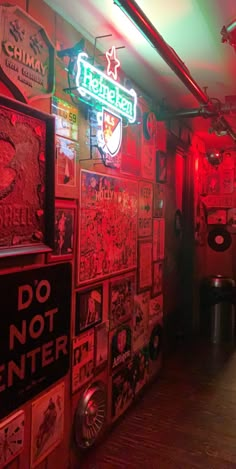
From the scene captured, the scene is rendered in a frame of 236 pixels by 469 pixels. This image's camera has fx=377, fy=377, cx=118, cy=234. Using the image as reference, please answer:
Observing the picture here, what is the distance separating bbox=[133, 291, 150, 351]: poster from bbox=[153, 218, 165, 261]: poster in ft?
1.15

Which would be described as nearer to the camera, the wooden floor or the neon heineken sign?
the neon heineken sign

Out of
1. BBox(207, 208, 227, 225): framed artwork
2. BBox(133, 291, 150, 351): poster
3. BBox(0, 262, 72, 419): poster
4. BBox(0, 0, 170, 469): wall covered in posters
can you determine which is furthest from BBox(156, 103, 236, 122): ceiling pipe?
BBox(207, 208, 227, 225): framed artwork

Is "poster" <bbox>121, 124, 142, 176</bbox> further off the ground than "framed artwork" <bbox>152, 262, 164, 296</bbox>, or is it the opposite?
"poster" <bbox>121, 124, 142, 176</bbox>

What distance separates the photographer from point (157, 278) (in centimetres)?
312

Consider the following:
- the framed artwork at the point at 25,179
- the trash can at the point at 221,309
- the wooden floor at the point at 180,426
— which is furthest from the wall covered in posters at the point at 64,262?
the trash can at the point at 221,309

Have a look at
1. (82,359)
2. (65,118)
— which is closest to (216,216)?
(82,359)

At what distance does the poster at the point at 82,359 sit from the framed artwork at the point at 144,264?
0.77 m

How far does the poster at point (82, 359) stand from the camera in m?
1.96

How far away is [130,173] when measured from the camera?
2.56m

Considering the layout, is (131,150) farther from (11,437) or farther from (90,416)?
(11,437)

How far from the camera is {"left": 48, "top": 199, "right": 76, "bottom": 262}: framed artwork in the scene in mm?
1768

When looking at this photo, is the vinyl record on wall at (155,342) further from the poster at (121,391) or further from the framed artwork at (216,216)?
the framed artwork at (216,216)

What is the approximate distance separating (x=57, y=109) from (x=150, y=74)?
1031 mm

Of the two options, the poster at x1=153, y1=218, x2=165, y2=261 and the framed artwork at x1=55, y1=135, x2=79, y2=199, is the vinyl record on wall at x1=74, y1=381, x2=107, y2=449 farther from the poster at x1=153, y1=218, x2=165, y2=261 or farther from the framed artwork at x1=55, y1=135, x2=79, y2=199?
the poster at x1=153, y1=218, x2=165, y2=261
